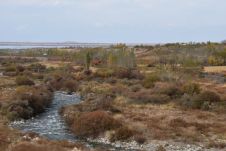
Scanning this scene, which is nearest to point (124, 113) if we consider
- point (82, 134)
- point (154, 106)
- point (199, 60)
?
point (154, 106)

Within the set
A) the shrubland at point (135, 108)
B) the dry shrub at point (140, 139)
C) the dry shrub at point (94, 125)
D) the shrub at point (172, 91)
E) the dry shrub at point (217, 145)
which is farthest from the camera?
the shrub at point (172, 91)

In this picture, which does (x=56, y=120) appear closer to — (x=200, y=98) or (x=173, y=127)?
(x=173, y=127)

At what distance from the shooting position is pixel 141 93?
177ft

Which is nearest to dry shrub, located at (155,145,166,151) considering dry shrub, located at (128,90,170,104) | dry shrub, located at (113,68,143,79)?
dry shrub, located at (128,90,170,104)

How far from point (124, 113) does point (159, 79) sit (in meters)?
27.0

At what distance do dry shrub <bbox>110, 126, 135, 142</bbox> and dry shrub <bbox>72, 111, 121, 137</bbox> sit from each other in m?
1.47

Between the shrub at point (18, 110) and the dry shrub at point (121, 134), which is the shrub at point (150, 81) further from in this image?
the dry shrub at point (121, 134)

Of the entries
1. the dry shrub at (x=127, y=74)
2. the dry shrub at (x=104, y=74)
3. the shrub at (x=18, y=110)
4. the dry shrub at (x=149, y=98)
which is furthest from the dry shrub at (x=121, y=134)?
the dry shrub at (x=104, y=74)

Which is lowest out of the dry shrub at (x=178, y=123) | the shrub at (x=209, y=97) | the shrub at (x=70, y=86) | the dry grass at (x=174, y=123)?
the shrub at (x=70, y=86)

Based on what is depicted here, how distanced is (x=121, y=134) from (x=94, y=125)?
2.85 m

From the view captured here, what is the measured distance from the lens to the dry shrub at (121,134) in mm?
33625

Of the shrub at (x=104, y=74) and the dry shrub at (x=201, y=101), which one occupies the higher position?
the dry shrub at (x=201, y=101)

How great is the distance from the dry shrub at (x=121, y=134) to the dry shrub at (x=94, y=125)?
4.83 feet

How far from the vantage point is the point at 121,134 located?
111ft
